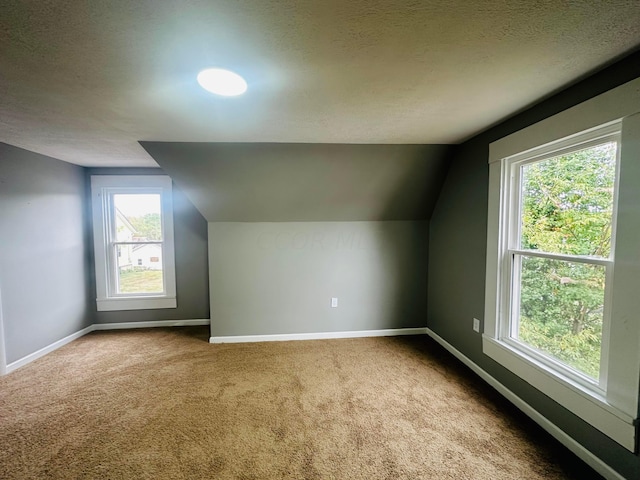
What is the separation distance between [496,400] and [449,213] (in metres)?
1.69

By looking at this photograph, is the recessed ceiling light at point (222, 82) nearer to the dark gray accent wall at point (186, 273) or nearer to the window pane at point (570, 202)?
the window pane at point (570, 202)

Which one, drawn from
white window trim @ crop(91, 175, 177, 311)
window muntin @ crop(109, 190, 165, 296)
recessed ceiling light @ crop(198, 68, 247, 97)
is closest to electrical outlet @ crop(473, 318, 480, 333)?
recessed ceiling light @ crop(198, 68, 247, 97)

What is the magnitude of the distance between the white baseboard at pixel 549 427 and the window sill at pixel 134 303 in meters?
3.57

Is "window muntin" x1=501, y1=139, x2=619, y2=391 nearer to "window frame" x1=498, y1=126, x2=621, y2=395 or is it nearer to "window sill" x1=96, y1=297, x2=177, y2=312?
"window frame" x1=498, y1=126, x2=621, y2=395

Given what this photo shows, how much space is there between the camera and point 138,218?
11.6 feet

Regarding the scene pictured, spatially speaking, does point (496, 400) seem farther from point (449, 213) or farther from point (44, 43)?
point (44, 43)

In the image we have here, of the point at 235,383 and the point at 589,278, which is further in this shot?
the point at 235,383

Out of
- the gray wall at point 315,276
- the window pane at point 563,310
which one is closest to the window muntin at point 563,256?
the window pane at point 563,310

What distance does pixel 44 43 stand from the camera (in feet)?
3.51

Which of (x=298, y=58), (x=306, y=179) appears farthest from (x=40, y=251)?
(x=298, y=58)

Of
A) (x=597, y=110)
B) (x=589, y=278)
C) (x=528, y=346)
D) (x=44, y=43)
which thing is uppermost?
(x=44, y=43)

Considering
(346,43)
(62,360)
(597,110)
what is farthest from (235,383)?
(597,110)

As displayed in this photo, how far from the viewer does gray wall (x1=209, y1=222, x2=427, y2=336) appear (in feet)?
10.3

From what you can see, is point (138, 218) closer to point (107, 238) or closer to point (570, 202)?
point (107, 238)
